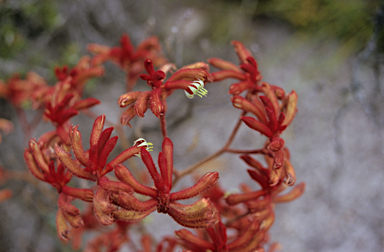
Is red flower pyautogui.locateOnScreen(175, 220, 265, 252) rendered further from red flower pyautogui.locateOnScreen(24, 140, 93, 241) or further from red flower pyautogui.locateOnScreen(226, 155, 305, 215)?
red flower pyautogui.locateOnScreen(24, 140, 93, 241)

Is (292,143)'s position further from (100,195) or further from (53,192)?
(100,195)

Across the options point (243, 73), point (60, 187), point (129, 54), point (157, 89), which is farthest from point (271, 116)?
point (129, 54)

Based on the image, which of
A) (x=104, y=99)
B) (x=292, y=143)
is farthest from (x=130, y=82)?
(x=292, y=143)

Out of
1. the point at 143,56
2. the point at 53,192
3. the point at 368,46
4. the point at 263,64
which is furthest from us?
the point at 263,64

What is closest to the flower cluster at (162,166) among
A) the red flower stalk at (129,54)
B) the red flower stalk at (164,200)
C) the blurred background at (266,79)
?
the red flower stalk at (164,200)

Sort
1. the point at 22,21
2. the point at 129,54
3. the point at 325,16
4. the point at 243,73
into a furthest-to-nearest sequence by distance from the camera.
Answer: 1. the point at 325,16
2. the point at 22,21
3. the point at 129,54
4. the point at 243,73

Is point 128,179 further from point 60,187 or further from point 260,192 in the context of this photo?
point 260,192
